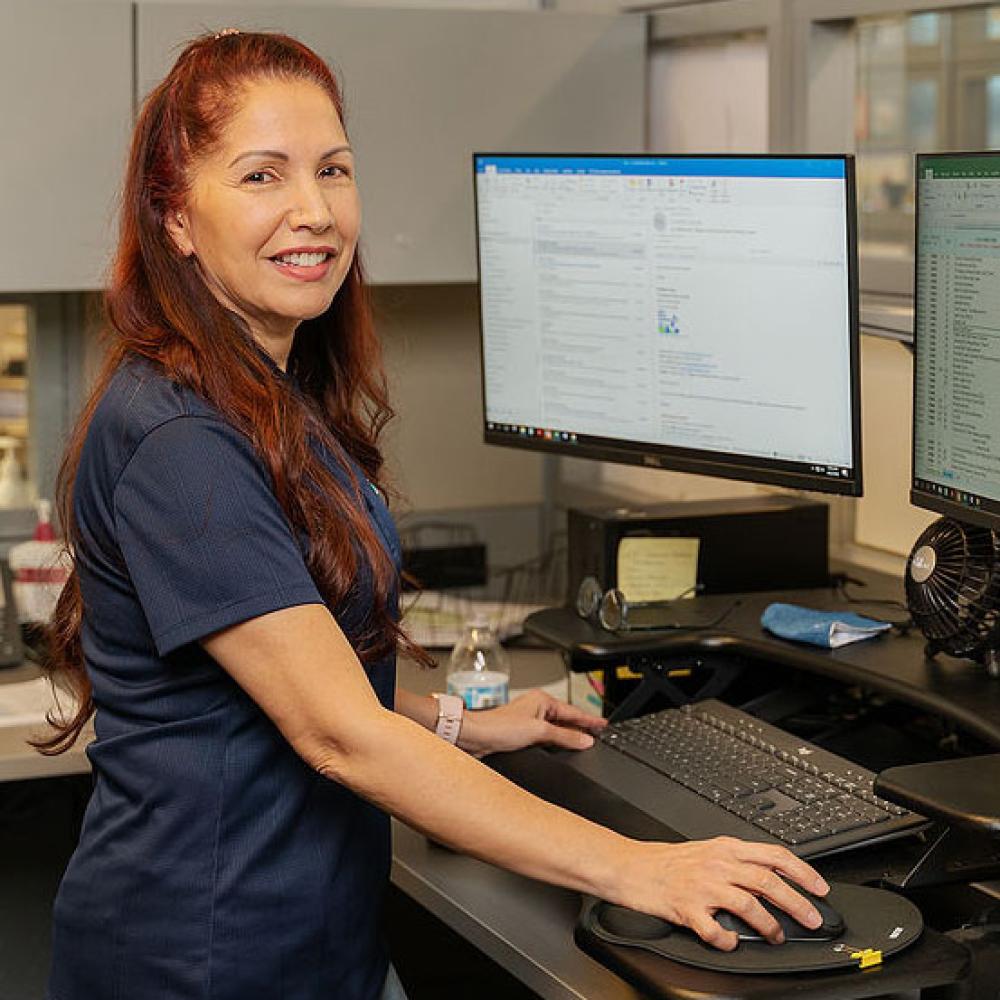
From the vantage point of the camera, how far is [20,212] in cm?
242

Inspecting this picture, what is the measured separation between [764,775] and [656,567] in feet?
1.61

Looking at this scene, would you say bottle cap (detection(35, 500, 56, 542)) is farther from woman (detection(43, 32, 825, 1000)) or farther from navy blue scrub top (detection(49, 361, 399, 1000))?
navy blue scrub top (detection(49, 361, 399, 1000))

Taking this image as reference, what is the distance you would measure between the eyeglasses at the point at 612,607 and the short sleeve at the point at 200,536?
665 millimetres

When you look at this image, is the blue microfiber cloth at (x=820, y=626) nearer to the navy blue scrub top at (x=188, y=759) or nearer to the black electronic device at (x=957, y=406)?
A: the black electronic device at (x=957, y=406)

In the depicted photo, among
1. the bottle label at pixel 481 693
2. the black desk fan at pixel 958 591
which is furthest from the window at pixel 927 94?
the black desk fan at pixel 958 591

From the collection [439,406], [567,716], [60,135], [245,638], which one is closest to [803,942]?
[245,638]

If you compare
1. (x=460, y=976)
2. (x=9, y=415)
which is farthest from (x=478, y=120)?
(x=460, y=976)

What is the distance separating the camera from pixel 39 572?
8.22 feet

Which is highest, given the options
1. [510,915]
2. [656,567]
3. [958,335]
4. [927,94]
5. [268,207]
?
[927,94]

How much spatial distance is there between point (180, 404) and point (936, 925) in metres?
0.74

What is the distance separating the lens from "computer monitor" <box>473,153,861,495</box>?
187 centimetres

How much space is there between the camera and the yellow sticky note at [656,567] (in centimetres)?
214

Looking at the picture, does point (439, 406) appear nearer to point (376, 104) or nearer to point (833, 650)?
point (376, 104)

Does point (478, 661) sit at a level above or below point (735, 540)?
below
